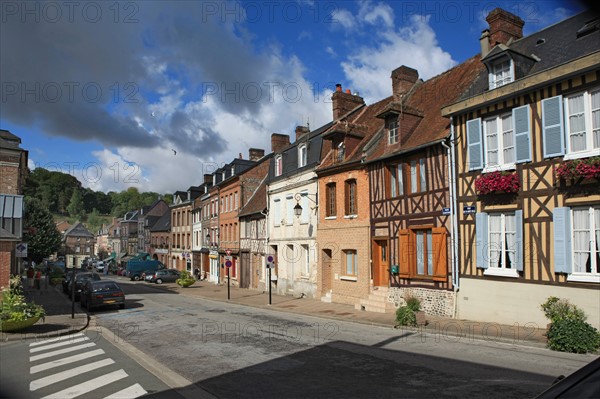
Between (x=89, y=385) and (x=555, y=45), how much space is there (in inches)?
627

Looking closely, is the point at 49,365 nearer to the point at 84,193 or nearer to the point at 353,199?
the point at 353,199

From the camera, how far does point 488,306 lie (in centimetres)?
1492

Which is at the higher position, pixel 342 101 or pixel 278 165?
pixel 342 101

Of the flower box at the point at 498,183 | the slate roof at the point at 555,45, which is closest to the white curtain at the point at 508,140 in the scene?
the flower box at the point at 498,183

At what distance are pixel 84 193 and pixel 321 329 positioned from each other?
493ft

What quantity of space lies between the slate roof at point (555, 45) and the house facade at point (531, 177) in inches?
1.8

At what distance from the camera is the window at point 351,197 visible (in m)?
22.1

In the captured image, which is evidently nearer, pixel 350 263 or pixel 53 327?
pixel 53 327

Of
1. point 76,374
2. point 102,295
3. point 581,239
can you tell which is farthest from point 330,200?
point 76,374

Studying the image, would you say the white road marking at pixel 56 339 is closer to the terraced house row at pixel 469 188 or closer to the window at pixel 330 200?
the terraced house row at pixel 469 188

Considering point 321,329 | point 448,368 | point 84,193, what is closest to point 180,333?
point 321,329

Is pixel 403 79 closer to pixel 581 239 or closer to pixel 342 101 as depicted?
pixel 342 101

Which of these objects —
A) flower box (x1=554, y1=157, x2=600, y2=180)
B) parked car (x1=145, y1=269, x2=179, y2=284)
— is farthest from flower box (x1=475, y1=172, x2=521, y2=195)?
parked car (x1=145, y1=269, x2=179, y2=284)

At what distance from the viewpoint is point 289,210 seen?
27781mm
